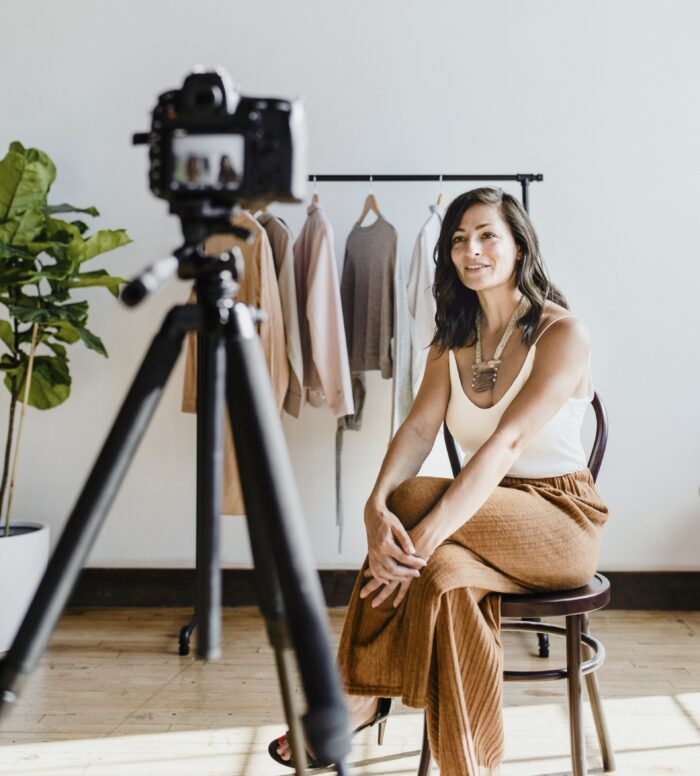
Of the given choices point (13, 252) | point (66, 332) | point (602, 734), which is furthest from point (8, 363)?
point (602, 734)

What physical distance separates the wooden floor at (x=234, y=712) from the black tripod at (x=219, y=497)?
3.97 feet

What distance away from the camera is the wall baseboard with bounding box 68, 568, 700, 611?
2836 mm

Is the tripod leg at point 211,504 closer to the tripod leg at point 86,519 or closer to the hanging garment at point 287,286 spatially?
the tripod leg at point 86,519

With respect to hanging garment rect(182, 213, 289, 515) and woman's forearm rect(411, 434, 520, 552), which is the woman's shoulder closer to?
woman's forearm rect(411, 434, 520, 552)

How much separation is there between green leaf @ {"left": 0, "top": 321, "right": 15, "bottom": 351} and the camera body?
2.02m

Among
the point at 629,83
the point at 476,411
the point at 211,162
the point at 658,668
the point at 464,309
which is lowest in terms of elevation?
the point at 658,668

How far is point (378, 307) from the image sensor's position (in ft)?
8.47

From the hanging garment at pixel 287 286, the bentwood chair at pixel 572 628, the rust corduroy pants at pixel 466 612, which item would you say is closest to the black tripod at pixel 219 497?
the rust corduroy pants at pixel 466 612

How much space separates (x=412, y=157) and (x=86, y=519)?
2395 mm

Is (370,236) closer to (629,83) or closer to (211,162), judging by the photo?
(629,83)


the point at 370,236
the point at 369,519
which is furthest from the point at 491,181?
the point at 369,519

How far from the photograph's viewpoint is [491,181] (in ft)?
9.05

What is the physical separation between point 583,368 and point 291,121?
43.9 inches

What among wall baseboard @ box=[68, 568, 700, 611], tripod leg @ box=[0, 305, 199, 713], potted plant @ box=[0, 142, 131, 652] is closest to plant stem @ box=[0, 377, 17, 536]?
potted plant @ box=[0, 142, 131, 652]
